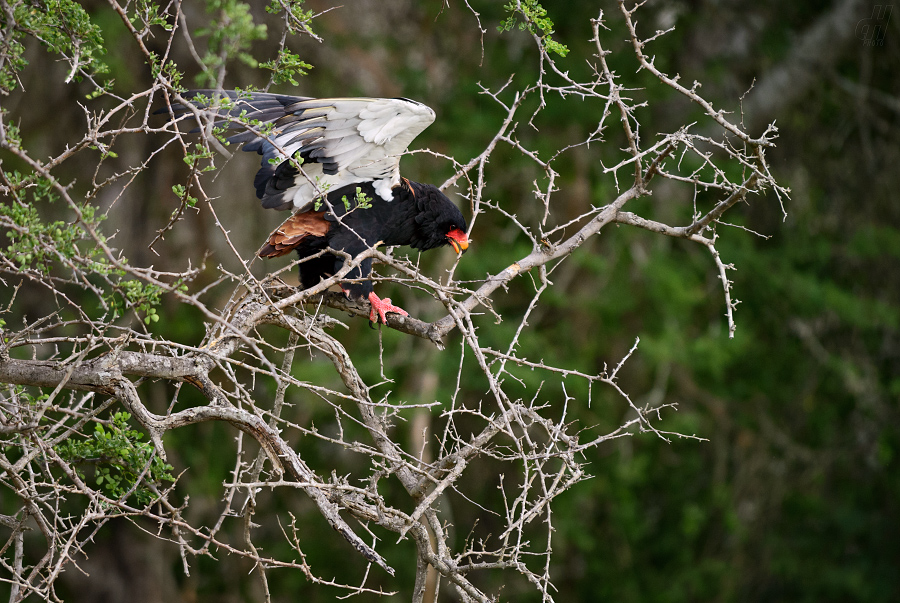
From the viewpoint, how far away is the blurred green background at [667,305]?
731cm

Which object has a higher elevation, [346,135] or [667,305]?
[346,135]

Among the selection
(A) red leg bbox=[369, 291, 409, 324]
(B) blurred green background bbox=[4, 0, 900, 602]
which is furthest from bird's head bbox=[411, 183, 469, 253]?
(B) blurred green background bbox=[4, 0, 900, 602]

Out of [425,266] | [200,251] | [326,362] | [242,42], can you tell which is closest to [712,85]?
[425,266]

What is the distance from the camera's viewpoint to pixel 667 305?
7.32 meters

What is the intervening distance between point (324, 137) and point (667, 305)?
193 inches

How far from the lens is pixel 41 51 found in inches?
271

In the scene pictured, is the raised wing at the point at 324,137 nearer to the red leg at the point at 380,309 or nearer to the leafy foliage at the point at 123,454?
the red leg at the point at 380,309

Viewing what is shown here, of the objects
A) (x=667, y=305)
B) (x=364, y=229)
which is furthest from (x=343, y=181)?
(x=667, y=305)

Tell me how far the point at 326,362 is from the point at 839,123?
549 cm

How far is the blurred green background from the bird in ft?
10.3

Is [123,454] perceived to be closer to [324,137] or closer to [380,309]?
[380,309]

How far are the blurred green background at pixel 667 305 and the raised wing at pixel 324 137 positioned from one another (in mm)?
3487

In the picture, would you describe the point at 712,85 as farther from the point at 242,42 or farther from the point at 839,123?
the point at 242,42

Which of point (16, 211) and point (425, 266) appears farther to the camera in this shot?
point (425, 266)
